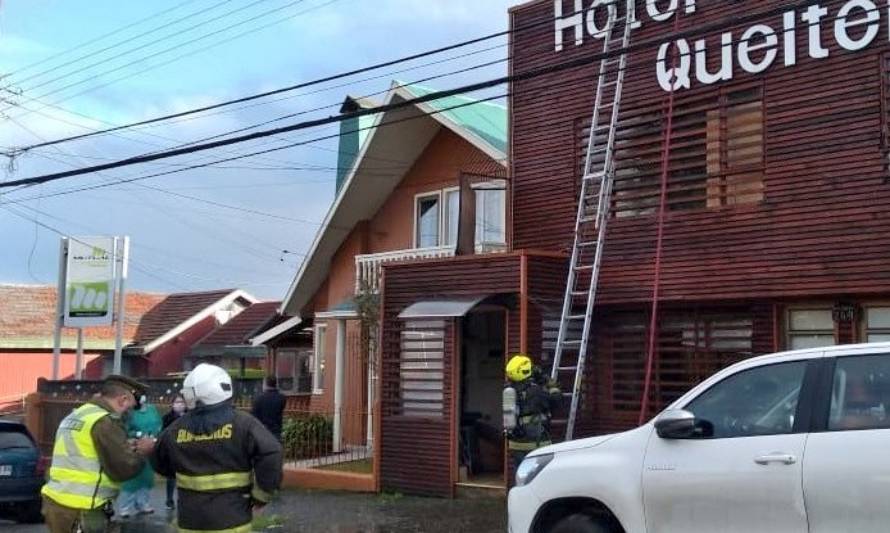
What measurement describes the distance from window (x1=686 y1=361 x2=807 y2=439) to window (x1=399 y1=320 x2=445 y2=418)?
25.6 ft

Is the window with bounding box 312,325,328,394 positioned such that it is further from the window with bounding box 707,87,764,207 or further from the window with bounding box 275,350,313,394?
the window with bounding box 707,87,764,207

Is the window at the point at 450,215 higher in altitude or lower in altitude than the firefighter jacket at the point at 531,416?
higher

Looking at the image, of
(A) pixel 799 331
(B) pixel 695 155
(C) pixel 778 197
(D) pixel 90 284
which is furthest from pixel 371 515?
(D) pixel 90 284

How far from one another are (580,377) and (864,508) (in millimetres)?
7202

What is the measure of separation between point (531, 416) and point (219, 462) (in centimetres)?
613

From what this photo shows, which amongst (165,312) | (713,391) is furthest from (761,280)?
(165,312)

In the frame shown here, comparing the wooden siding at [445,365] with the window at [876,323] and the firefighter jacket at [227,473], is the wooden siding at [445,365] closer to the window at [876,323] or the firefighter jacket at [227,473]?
the window at [876,323]

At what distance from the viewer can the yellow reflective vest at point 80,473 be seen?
6.11m

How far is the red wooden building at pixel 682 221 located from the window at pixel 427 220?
388 cm

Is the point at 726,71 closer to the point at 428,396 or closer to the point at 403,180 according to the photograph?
the point at 428,396

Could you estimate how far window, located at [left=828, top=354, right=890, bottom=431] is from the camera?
19.4 feet

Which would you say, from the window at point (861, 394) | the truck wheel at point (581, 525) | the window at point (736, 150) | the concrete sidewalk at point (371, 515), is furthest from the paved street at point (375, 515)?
the window at point (861, 394)

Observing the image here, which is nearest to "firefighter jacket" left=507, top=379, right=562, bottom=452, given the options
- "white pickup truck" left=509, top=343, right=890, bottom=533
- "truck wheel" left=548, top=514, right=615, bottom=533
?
"white pickup truck" left=509, top=343, right=890, bottom=533

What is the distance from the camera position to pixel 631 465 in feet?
22.4
